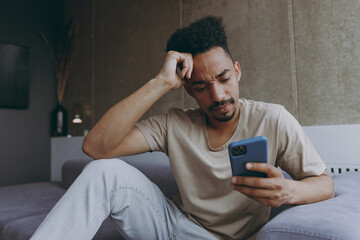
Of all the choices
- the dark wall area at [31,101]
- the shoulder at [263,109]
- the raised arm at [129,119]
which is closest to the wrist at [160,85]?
the raised arm at [129,119]

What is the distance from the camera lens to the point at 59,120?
3.54 metres

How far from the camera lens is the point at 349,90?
1.59m

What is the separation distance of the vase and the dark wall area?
162mm

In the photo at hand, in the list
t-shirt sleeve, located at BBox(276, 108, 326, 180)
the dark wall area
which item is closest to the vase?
the dark wall area

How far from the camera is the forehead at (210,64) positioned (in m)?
1.25

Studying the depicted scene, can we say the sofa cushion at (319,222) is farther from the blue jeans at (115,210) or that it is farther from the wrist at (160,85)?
the wrist at (160,85)

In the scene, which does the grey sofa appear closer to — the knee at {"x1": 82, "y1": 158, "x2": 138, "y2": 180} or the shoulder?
the shoulder

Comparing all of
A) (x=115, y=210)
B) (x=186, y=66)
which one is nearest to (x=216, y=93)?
(x=186, y=66)

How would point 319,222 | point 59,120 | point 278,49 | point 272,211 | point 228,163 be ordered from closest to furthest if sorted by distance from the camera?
point 319,222 → point 228,163 → point 272,211 → point 278,49 → point 59,120

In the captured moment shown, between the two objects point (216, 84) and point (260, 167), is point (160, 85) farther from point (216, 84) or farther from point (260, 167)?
point (260, 167)

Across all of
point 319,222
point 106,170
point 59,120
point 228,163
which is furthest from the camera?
point 59,120

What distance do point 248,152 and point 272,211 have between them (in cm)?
68

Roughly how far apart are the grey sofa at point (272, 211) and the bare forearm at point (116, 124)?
1.54 ft

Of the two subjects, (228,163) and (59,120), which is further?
(59,120)
